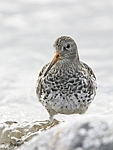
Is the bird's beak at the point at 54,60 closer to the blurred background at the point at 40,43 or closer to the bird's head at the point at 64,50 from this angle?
the bird's head at the point at 64,50

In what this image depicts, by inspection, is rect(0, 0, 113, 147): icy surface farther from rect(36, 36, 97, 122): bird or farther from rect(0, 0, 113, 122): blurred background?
rect(36, 36, 97, 122): bird

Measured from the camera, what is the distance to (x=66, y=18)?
44.7 ft

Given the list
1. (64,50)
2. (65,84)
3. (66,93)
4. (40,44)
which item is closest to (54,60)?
(64,50)

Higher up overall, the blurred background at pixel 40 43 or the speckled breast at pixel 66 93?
the blurred background at pixel 40 43

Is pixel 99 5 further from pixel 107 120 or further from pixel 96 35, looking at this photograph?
pixel 107 120

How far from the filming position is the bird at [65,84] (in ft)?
26.6

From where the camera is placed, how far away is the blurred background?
11.0 meters

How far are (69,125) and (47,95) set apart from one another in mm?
4103

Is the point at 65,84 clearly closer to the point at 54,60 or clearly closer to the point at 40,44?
the point at 54,60

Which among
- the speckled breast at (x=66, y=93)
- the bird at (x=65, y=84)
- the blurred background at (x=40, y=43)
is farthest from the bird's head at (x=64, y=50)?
the blurred background at (x=40, y=43)

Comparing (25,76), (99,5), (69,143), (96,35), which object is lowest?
(69,143)

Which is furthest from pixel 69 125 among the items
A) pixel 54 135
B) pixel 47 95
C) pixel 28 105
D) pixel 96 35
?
pixel 96 35

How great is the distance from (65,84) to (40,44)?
4.48 meters

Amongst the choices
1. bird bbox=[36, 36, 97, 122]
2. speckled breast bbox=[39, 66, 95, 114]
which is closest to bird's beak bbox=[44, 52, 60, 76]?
bird bbox=[36, 36, 97, 122]
